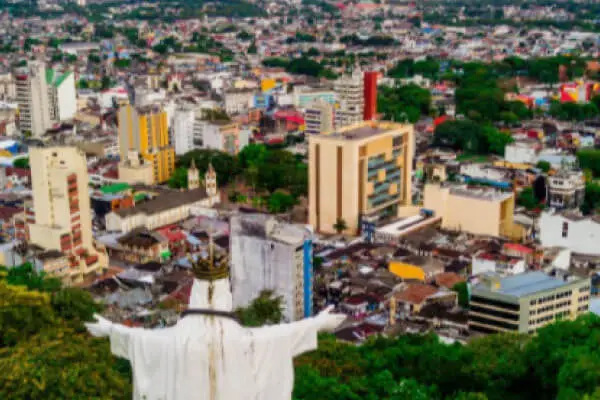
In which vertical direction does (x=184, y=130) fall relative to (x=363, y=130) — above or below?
below

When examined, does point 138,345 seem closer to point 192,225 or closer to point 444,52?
point 192,225

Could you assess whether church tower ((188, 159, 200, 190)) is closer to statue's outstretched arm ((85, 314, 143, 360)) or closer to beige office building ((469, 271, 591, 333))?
beige office building ((469, 271, 591, 333))

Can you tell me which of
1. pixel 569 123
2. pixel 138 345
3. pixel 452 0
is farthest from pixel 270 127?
pixel 452 0

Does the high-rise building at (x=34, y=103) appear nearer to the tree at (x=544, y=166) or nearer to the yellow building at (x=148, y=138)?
the yellow building at (x=148, y=138)

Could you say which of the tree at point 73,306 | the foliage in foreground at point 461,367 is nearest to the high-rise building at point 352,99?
the tree at point 73,306

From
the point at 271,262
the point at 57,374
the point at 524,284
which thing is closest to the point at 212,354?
the point at 57,374

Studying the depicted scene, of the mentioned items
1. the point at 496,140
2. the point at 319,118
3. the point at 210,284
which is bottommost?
the point at 496,140

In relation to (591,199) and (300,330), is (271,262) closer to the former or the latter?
(300,330)

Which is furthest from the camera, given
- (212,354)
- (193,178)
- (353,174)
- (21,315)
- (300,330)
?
(193,178)
